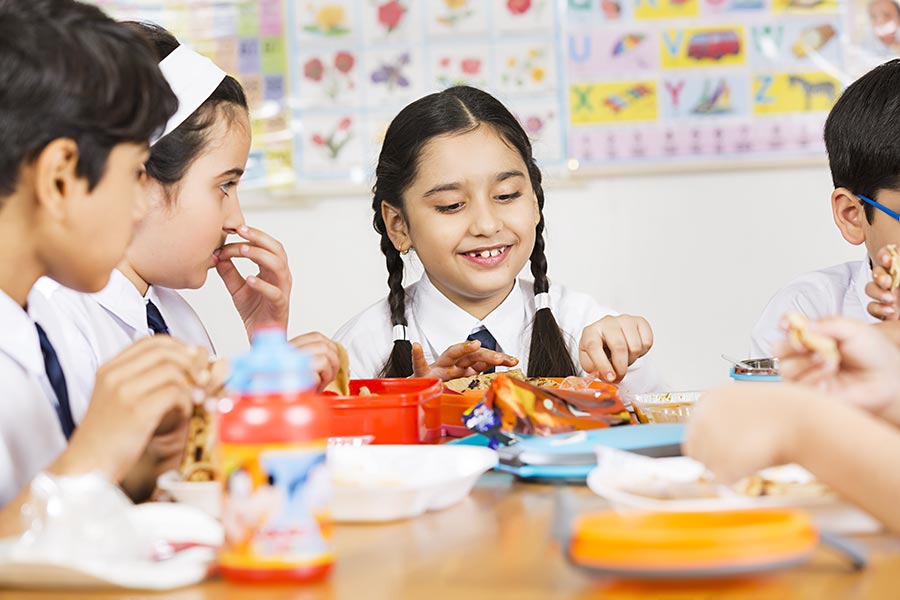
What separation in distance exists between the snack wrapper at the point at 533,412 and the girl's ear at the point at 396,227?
39.9 inches

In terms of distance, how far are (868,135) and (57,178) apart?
1452 mm

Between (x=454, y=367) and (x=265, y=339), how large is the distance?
0.94 meters

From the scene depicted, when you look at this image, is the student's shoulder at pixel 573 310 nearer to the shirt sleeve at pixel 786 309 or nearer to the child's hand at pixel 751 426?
the shirt sleeve at pixel 786 309

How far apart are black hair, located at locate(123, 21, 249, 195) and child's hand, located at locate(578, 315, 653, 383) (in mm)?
678

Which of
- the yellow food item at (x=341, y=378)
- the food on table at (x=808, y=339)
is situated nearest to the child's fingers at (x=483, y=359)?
the yellow food item at (x=341, y=378)

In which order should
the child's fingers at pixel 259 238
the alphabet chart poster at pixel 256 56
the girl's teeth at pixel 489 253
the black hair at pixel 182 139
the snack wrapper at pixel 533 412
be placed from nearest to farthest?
the snack wrapper at pixel 533 412
the black hair at pixel 182 139
the child's fingers at pixel 259 238
the girl's teeth at pixel 489 253
the alphabet chart poster at pixel 256 56

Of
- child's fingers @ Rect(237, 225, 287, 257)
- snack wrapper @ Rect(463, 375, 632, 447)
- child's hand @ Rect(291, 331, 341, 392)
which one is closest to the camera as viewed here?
snack wrapper @ Rect(463, 375, 632, 447)

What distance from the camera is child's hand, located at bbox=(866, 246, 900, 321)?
1564 mm

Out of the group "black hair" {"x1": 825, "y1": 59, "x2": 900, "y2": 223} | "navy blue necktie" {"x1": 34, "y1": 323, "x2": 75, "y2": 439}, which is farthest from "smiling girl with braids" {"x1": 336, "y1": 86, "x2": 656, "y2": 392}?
"navy blue necktie" {"x1": 34, "y1": 323, "x2": 75, "y2": 439}

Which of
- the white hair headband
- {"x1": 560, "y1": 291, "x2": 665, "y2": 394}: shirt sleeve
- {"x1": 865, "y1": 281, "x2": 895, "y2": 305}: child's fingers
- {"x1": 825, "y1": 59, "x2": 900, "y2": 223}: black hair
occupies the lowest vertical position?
{"x1": 560, "y1": 291, "x2": 665, "y2": 394}: shirt sleeve

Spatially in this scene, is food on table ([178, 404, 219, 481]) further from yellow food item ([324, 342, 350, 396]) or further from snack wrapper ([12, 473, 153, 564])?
yellow food item ([324, 342, 350, 396])

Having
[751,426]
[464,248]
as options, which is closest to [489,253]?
[464,248]

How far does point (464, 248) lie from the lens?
205 centimetres

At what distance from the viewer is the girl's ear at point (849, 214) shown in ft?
6.30
